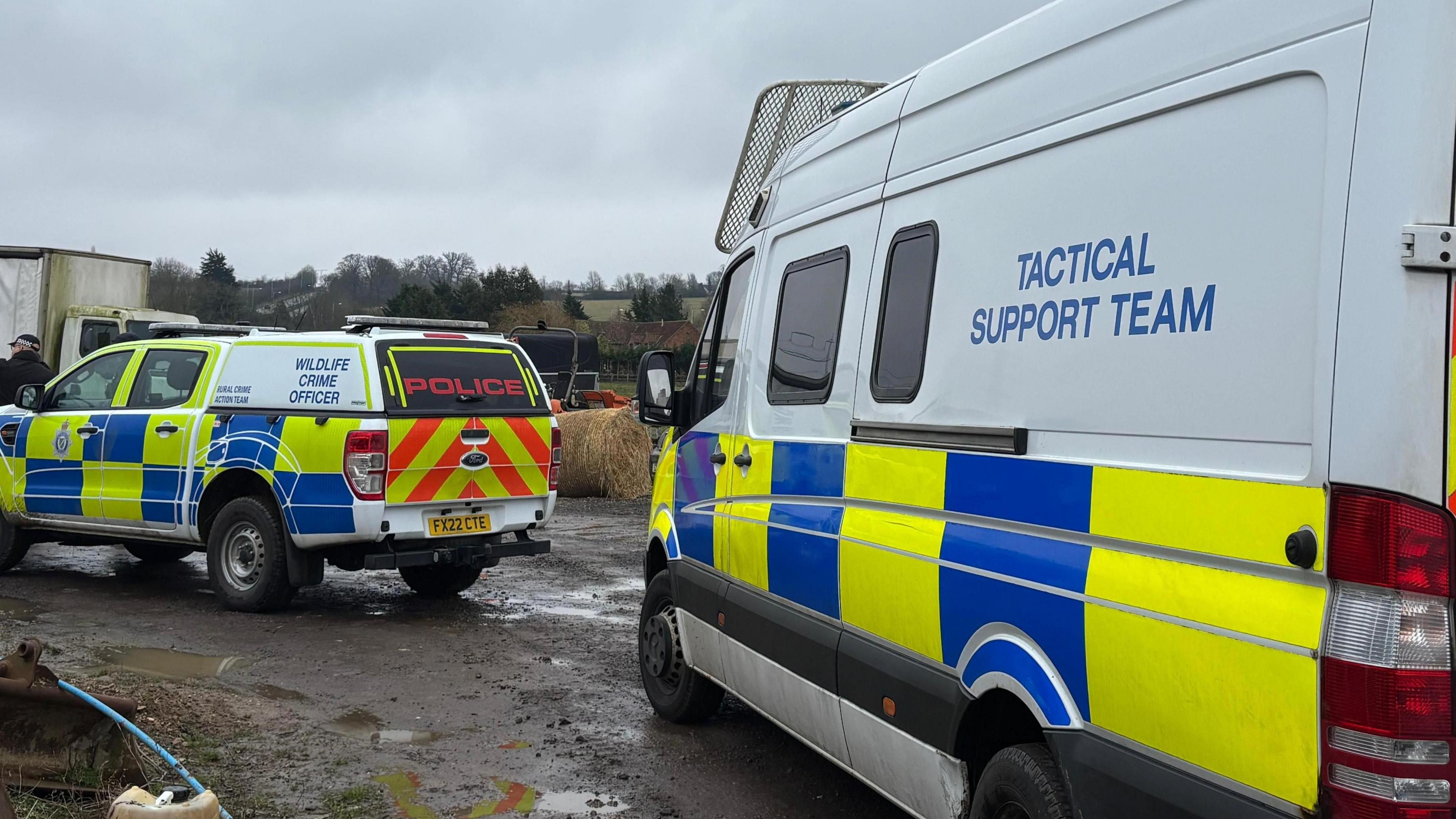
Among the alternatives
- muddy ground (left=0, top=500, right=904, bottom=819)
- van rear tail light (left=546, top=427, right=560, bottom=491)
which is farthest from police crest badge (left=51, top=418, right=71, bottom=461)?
van rear tail light (left=546, top=427, right=560, bottom=491)

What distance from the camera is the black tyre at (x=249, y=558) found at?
8.18 m

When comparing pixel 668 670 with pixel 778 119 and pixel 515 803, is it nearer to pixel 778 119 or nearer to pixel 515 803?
pixel 515 803

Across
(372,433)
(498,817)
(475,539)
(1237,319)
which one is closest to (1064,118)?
(1237,319)

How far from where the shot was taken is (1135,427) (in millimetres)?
2721

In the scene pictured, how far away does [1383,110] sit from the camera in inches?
86.7

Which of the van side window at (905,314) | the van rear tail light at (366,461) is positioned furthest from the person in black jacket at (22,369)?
the van side window at (905,314)

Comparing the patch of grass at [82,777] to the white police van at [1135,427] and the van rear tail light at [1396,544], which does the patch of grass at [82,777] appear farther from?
the van rear tail light at [1396,544]

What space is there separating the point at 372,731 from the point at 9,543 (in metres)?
5.60

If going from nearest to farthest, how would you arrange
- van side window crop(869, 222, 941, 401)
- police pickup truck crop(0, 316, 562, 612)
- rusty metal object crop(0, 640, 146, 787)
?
van side window crop(869, 222, 941, 401) → rusty metal object crop(0, 640, 146, 787) → police pickup truck crop(0, 316, 562, 612)

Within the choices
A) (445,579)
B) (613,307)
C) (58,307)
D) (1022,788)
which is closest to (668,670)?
(1022,788)

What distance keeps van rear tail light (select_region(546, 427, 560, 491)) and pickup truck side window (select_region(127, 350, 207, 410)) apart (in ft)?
8.20

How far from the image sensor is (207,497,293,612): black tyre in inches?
322

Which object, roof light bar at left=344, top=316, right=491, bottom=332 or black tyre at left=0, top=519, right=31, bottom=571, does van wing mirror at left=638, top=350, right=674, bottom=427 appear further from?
black tyre at left=0, top=519, right=31, bottom=571

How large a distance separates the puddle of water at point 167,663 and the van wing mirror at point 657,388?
9.41 ft
